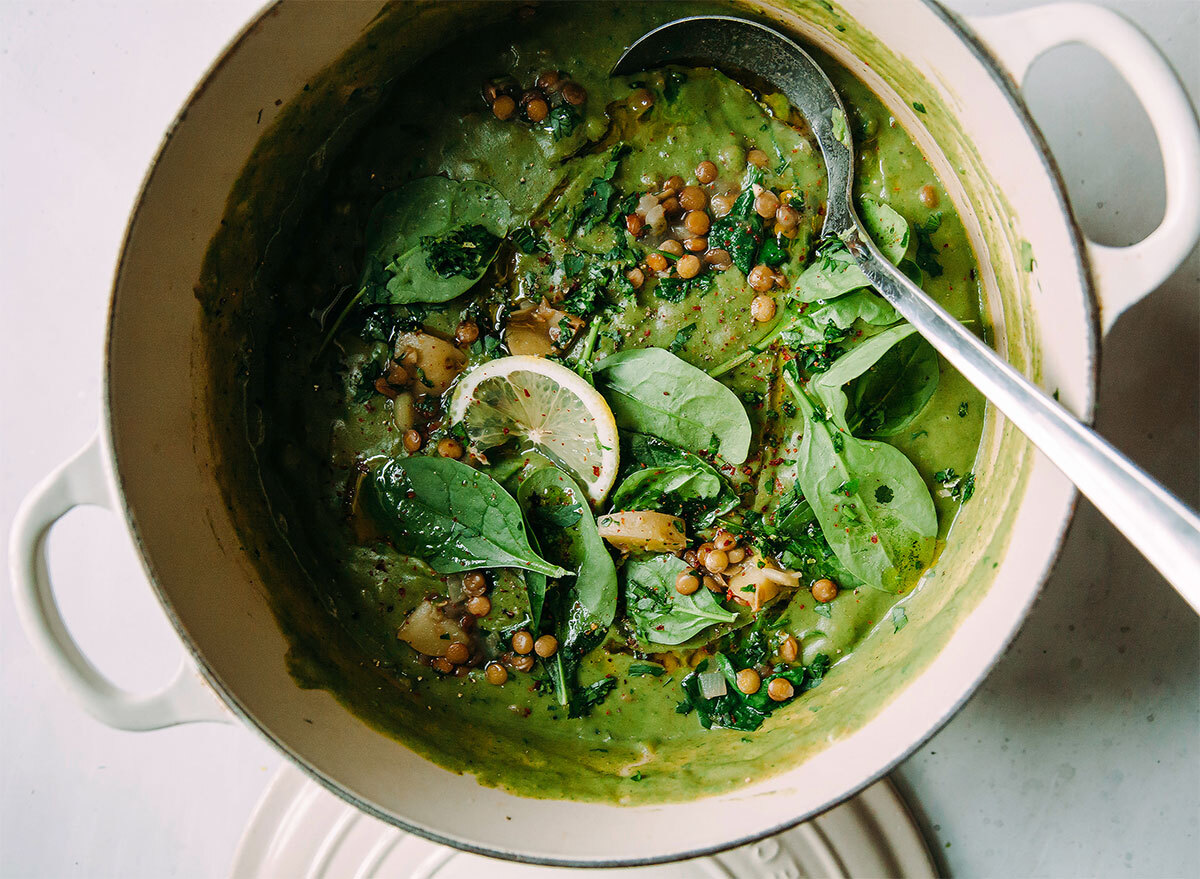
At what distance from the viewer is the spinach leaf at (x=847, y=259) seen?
1.32m

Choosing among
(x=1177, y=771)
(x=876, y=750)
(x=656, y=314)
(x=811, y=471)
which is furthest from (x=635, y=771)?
(x=1177, y=771)

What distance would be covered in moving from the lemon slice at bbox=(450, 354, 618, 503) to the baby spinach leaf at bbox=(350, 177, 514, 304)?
160mm

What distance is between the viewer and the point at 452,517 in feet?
4.73

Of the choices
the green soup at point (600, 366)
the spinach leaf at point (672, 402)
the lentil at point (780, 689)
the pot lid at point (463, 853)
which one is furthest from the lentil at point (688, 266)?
the pot lid at point (463, 853)

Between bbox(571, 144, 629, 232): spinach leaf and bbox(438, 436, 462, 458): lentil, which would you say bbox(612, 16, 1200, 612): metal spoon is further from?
bbox(438, 436, 462, 458): lentil

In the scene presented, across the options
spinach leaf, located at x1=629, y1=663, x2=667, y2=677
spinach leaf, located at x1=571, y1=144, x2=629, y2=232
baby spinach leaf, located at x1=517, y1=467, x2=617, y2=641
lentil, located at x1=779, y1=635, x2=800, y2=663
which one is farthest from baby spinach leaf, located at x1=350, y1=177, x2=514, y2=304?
lentil, located at x1=779, y1=635, x2=800, y2=663

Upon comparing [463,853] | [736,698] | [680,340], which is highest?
[680,340]

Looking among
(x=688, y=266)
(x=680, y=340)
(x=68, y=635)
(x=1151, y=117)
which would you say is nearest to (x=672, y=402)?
(x=680, y=340)

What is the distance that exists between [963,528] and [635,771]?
25.9 inches

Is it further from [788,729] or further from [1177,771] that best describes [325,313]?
[1177,771]

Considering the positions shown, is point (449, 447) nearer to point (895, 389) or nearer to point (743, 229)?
point (743, 229)

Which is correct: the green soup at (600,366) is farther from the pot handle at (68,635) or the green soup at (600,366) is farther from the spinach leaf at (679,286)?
the pot handle at (68,635)

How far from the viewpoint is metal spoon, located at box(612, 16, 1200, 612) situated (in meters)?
0.82

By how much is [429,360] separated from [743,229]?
55cm
